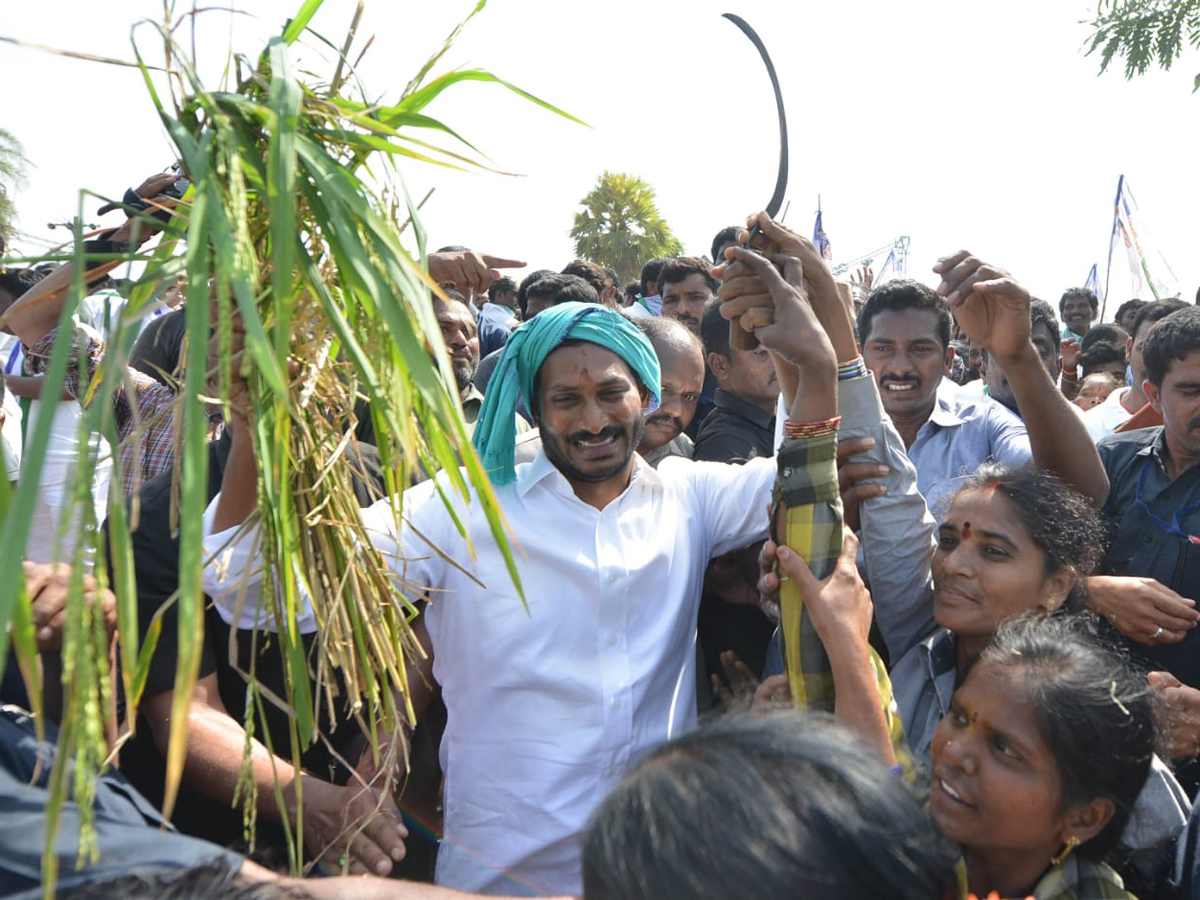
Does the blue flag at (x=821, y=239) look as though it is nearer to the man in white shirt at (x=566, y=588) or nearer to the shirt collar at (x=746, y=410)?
the shirt collar at (x=746, y=410)

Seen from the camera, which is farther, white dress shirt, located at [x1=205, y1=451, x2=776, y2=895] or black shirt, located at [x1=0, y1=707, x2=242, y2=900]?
white dress shirt, located at [x1=205, y1=451, x2=776, y2=895]

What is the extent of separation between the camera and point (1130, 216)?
11.7 meters

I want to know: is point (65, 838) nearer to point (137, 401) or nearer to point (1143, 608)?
point (1143, 608)

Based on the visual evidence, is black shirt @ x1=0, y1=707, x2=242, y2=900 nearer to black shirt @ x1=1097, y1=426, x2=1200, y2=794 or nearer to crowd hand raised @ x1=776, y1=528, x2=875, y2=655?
crowd hand raised @ x1=776, y1=528, x2=875, y2=655

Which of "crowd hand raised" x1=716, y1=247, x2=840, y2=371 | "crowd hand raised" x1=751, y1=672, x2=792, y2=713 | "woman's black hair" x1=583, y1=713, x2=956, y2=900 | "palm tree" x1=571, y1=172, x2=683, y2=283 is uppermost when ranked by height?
"palm tree" x1=571, y1=172, x2=683, y2=283

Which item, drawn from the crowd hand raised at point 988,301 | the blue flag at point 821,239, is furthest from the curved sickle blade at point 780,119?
the blue flag at point 821,239

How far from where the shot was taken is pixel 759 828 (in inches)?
39.5

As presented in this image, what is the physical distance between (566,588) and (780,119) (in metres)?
1.19

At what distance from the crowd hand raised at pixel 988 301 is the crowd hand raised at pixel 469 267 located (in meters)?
1.13

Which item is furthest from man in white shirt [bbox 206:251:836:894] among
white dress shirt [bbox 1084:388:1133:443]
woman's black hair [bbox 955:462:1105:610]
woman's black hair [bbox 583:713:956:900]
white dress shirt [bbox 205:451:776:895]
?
white dress shirt [bbox 1084:388:1133:443]

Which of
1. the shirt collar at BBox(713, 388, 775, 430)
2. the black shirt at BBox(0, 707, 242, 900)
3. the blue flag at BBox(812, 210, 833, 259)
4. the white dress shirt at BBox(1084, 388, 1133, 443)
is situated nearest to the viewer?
the black shirt at BBox(0, 707, 242, 900)

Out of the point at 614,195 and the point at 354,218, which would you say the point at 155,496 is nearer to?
the point at 354,218

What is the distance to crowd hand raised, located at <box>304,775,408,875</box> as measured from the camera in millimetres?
1924

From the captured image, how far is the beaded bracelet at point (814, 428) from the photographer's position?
6.53 ft
